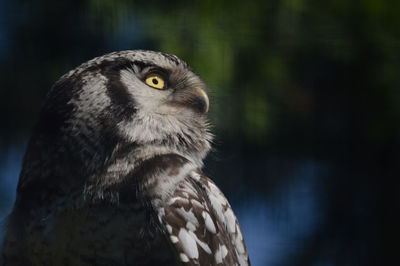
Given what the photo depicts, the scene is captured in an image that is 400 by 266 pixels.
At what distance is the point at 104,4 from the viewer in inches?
86.7

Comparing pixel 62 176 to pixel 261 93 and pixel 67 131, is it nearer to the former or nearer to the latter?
pixel 67 131

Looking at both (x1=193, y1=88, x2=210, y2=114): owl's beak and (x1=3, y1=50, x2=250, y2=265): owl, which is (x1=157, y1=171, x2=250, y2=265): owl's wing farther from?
(x1=193, y1=88, x2=210, y2=114): owl's beak

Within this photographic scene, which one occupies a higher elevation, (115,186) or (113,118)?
(113,118)

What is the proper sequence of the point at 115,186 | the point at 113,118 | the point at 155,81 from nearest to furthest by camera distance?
the point at 115,186 → the point at 113,118 → the point at 155,81

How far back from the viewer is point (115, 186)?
4.32 ft

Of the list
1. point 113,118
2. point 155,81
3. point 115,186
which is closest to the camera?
point 115,186

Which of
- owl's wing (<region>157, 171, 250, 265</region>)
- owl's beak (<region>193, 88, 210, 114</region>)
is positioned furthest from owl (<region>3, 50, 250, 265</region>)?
owl's beak (<region>193, 88, 210, 114</region>)

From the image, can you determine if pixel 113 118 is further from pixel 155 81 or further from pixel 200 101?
pixel 200 101

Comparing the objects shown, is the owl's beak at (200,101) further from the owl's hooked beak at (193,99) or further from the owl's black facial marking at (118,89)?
the owl's black facial marking at (118,89)

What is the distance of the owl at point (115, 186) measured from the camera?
4.13 ft

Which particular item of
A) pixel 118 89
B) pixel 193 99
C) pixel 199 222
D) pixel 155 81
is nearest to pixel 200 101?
pixel 193 99

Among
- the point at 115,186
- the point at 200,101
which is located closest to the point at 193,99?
the point at 200,101

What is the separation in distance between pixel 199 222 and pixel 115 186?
215 mm

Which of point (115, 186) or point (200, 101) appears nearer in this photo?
point (115, 186)
